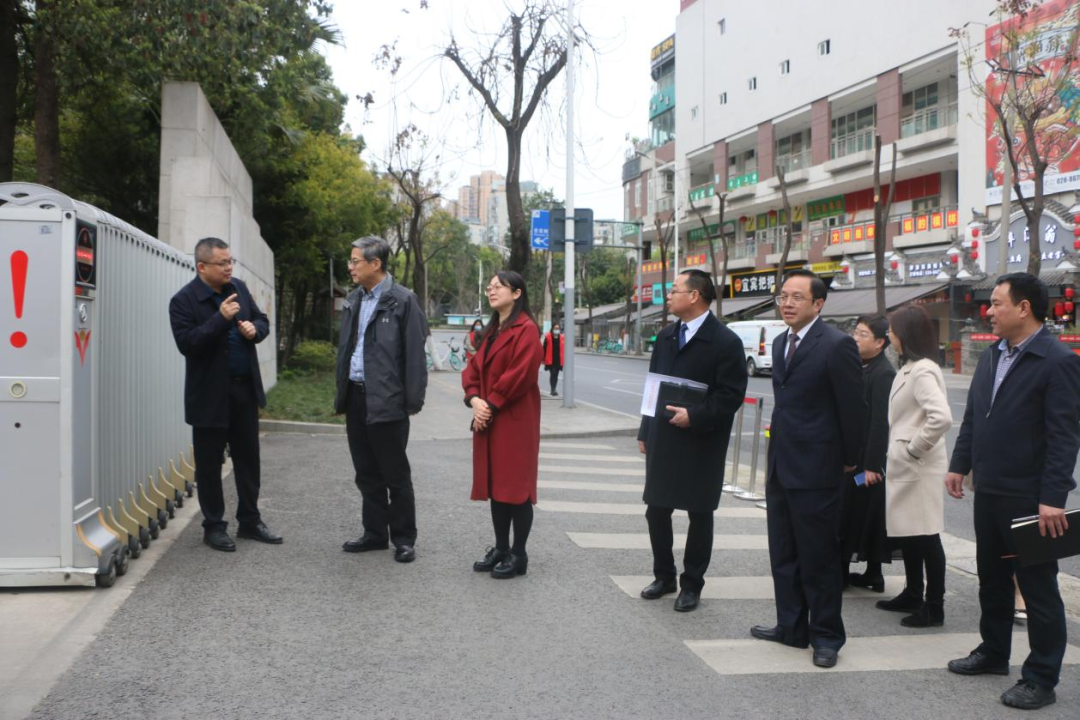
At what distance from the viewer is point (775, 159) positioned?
44.0m

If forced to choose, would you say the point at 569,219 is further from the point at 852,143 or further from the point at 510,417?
the point at 852,143

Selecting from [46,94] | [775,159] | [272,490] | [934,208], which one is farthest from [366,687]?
[775,159]

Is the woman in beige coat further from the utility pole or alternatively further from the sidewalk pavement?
the utility pole

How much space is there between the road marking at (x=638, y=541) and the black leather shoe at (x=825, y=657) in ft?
7.40

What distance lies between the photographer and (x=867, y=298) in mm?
35344

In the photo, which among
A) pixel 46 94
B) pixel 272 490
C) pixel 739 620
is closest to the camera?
pixel 739 620

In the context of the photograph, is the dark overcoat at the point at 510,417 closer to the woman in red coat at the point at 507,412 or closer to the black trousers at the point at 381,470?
the woman in red coat at the point at 507,412

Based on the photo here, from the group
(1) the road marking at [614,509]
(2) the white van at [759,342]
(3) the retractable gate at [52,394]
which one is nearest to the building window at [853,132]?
(2) the white van at [759,342]

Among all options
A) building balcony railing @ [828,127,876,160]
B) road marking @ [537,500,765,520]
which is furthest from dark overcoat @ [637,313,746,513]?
building balcony railing @ [828,127,876,160]

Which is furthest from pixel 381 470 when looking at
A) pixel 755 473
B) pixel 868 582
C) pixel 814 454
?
pixel 755 473

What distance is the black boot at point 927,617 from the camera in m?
4.96

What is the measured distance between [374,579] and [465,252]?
86210 mm

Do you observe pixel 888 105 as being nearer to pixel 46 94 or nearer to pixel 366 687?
pixel 46 94

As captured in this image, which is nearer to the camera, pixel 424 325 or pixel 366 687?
pixel 366 687
